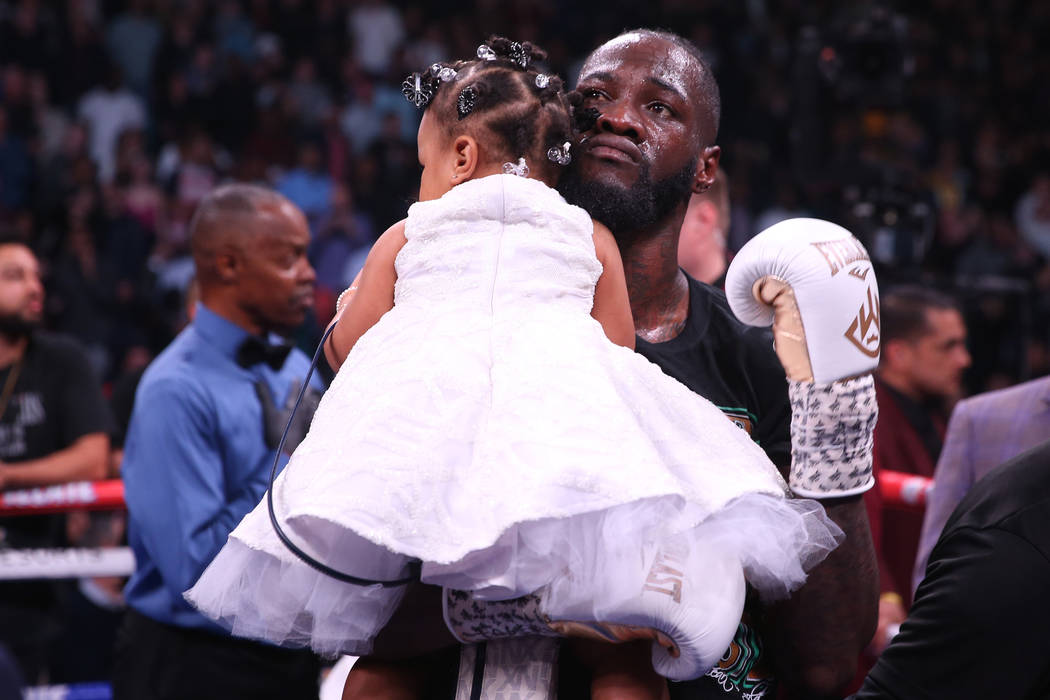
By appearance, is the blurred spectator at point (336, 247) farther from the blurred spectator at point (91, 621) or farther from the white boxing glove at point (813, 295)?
the white boxing glove at point (813, 295)

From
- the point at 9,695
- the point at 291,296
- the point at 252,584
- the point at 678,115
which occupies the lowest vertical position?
the point at 9,695

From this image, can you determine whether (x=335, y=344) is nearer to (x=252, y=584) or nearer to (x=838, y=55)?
(x=252, y=584)

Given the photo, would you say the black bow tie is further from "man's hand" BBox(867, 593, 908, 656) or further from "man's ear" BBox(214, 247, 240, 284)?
"man's hand" BBox(867, 593, 908, 656)

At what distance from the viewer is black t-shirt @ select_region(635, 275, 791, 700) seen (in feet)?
5.66

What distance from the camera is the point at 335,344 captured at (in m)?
1.69

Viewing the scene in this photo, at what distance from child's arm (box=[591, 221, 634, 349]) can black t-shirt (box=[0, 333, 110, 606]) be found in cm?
269

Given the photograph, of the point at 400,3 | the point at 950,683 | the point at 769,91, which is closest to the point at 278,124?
the point at 400,3

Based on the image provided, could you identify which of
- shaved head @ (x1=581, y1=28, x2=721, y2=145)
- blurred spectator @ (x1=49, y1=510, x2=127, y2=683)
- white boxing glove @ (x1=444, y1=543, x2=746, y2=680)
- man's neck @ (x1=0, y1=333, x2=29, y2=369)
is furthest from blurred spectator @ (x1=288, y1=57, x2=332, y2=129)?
white boxing glove @ (x1=444, y1=543, x2=746, y2=680)

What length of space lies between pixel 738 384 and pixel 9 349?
2.89 m

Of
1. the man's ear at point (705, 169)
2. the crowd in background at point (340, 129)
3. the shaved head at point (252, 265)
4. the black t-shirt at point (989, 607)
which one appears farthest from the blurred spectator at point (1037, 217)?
the black t-shirt at point (989, 607)

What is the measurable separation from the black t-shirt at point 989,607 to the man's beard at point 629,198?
0.63 meters

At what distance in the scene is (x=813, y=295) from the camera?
156 centimetres

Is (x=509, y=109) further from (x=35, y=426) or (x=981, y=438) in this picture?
(x=35, y=426)

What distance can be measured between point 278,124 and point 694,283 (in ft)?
21.8
